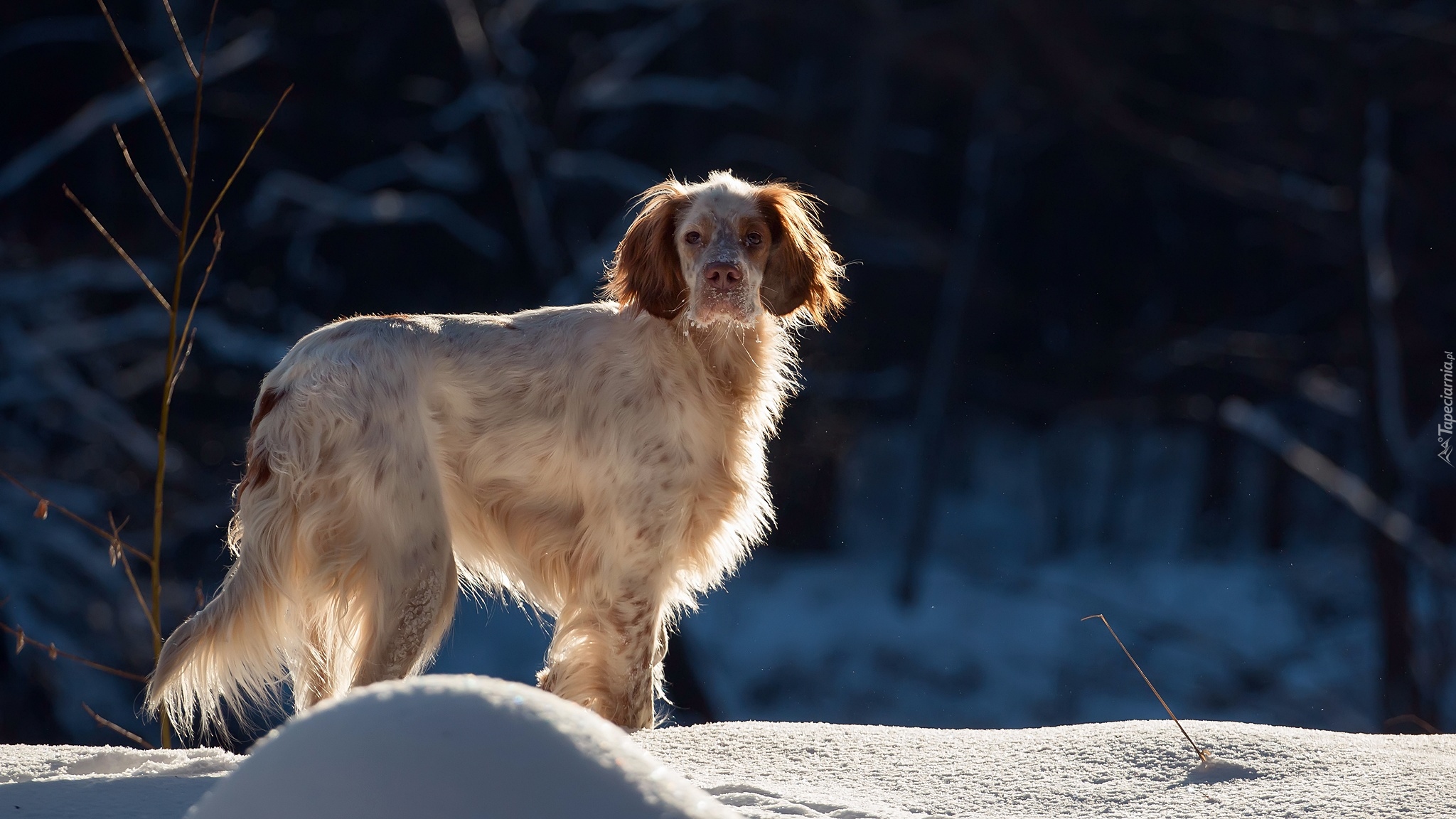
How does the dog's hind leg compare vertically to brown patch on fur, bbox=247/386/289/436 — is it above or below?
below

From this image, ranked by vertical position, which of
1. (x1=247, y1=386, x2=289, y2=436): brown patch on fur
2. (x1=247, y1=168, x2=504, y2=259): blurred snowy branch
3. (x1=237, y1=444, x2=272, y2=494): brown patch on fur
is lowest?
(x1=237, y1=444, x2=272, y2=494): brown patch on fur

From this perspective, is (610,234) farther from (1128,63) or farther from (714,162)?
(1128,63)

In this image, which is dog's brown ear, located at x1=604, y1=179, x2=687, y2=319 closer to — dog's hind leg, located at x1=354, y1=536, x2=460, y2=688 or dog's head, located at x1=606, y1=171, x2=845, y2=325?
dog's head, located at x1=606, y1=171, x2=845, y2=325

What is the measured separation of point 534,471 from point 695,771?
1.02 m

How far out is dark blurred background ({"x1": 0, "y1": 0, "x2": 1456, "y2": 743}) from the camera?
9008 millimetres

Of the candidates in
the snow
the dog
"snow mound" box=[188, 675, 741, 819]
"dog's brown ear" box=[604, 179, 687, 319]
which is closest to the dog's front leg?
the dog

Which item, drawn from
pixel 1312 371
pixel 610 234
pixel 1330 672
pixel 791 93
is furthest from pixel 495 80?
pixel 1330 672

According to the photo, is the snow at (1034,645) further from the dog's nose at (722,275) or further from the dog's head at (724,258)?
the dog's nose at (722,275)

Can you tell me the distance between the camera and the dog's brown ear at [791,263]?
347 centimetres

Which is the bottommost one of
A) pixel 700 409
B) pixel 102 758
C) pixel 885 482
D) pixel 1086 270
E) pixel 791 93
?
pixel 102 758

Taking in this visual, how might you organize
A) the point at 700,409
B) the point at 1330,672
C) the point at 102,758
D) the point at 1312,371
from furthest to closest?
1. the point at 1312,371
2. the point at 1330,672
3. the point at 700,409
4. the point at 102,758

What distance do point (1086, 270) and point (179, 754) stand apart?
942cm

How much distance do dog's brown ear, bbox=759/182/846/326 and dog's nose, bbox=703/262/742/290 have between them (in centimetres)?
25

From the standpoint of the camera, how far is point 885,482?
435 inches
